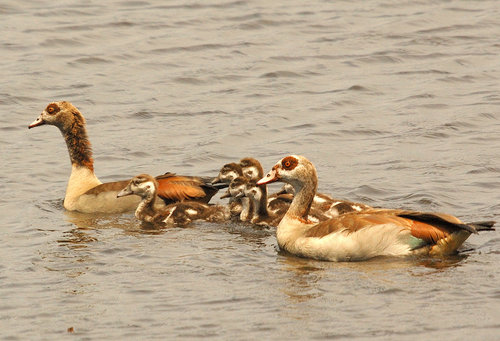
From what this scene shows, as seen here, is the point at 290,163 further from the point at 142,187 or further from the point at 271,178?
the point at 142,187

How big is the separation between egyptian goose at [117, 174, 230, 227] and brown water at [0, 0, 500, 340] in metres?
0.31

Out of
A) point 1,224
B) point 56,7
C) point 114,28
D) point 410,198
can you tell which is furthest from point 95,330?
point 56,7

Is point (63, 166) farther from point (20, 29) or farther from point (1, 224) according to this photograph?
point (20, 29)

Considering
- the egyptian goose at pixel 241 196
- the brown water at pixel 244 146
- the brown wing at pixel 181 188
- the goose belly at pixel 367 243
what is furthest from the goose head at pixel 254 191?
the goose belly at pixel 367 243

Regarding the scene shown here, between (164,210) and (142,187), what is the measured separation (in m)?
0.47

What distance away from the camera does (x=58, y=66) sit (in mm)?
22641

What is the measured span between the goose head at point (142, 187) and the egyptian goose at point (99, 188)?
1.19 feet

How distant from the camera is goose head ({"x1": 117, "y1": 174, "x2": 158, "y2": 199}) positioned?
14.9 metres

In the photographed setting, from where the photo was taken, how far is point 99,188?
15.6 meters

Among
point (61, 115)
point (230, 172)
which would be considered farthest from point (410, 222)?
point (61, 115)

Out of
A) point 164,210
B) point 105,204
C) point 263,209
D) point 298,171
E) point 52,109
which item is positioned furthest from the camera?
point 52,109

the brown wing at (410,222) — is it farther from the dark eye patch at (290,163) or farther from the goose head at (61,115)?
the goose head at (61,115)

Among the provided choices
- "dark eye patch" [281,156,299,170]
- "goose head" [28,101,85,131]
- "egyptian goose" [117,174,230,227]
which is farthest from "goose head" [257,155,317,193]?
"goose head" [28,101,85,131]

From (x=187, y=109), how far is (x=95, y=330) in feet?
34.0
